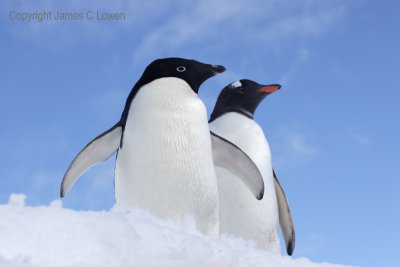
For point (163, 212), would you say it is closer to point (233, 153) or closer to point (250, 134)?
point (233, 153)

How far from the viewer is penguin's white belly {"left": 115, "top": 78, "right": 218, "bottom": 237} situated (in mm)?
3676

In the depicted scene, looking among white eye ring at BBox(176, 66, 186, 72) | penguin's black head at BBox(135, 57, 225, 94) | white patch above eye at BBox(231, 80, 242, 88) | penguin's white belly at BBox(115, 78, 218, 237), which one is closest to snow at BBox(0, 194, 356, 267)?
penguin's white belly at BBox(115, 78, 218, 237)

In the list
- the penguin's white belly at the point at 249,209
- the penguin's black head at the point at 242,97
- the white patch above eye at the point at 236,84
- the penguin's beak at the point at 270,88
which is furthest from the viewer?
the penguin's beak at the point at 270,88

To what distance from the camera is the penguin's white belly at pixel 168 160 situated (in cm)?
368

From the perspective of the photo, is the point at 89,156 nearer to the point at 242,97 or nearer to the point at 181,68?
the point at 181,68

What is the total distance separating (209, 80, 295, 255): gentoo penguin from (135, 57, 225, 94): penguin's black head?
1.50 m

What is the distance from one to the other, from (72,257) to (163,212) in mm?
2090

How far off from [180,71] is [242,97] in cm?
238

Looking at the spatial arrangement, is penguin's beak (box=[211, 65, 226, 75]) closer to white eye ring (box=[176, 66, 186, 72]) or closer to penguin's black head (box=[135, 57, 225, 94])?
penguin's black head (box=[135, 57, 225, 94])

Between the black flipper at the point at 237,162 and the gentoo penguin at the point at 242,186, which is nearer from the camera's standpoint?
the black flipper at the point at 237,162

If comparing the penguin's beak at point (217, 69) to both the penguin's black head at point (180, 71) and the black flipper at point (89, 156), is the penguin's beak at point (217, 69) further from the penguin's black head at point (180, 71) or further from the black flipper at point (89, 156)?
the black flipper at point (89, 156)

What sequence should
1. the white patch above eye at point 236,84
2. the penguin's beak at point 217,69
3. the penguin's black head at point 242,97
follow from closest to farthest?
the penguin's beak at point 217,69
the penguin's black head at point 242,97
the white patch above eye at point 236,84

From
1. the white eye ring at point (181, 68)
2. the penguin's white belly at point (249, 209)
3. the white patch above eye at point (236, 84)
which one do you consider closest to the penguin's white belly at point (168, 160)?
the white eye ring at point (181, 68)

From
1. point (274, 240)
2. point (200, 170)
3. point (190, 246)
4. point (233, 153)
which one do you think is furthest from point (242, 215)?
point (190, 246)
